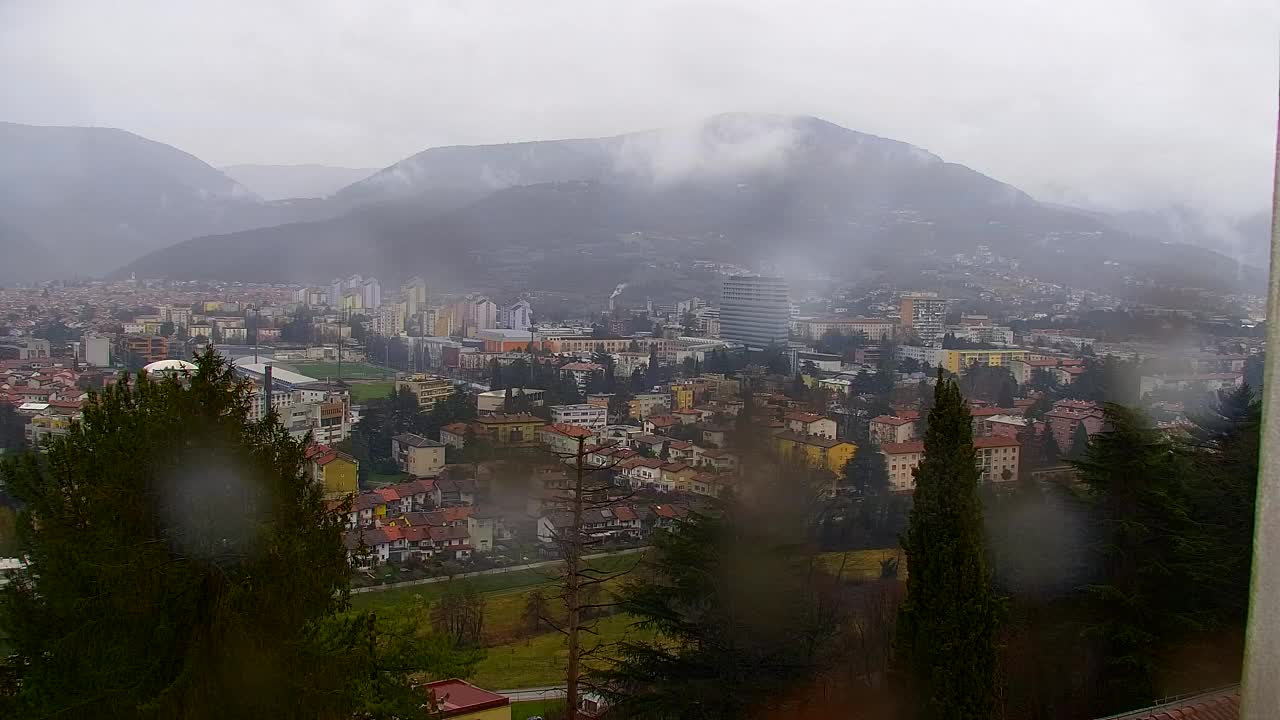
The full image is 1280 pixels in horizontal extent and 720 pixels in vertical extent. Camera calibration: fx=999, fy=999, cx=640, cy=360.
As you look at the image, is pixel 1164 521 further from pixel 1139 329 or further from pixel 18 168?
pixel 18 168

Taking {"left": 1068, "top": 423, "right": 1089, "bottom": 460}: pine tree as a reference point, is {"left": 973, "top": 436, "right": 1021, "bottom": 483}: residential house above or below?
below

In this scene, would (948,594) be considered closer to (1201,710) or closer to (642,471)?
(1201,710)

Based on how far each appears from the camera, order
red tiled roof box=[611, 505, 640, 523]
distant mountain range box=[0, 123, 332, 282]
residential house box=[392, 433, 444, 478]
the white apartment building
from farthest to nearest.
Answer: distant mountain range box=[0, 123, 332, 282] → the white apartment building → residential house box=[392, 433, 444, 478] → red tiled roof box=[611, 505, 640, 523]

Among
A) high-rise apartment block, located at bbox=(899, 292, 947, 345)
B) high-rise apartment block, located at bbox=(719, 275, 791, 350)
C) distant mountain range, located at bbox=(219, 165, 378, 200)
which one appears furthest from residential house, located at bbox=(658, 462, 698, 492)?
distant mountain range, located at bbox=(219, 165, 378, 200)

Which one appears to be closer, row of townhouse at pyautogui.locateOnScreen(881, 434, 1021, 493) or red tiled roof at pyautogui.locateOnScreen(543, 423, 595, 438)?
row of townhouse at pyautogui.locateOnScreen(881, 434, 1021, 493)

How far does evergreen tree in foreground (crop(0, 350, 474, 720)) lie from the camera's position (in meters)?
2.56

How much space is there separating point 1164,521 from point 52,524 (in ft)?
16.5

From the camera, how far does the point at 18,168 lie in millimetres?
24016

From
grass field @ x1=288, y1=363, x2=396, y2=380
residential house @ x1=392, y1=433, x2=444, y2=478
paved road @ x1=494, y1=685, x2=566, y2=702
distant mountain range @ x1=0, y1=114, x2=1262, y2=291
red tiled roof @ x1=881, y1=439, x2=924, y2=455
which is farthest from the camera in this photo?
distant mountain range @ x1=0, y1=114, x2=1262, y2=291

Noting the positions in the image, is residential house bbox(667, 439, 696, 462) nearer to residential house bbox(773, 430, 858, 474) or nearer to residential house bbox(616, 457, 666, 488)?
residential house bbox(616, 457, 666, 488)

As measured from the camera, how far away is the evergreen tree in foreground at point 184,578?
8.41ft

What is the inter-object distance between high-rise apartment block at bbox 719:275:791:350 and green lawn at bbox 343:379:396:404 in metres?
9.19

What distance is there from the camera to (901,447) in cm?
1206

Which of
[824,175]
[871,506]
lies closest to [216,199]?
[824,175]
